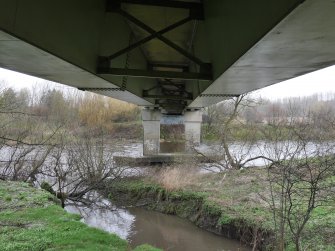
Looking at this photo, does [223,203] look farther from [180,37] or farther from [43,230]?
[180,37]

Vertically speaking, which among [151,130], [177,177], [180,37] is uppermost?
[180,37]

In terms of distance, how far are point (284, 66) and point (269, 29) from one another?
1.26m

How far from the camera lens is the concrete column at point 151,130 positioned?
86.4 feet

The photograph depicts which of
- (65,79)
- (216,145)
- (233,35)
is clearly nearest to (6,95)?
(65,79)

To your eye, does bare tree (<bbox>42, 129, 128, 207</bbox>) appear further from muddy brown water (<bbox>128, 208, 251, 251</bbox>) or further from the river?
muddy brown water (<bbox>128, 208, 251, 251</bbox>)

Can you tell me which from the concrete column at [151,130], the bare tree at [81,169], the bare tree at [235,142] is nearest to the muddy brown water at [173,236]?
the bare tree at [81,169]

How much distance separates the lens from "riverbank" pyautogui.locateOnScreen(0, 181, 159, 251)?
369 inches

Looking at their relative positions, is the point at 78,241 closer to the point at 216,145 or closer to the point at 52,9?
the point at 52,9

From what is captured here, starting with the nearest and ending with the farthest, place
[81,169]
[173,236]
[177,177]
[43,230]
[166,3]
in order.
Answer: [166,3], [43,230], [173,236], [177,177], [81,169]

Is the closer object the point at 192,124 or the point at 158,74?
the point at 158,74

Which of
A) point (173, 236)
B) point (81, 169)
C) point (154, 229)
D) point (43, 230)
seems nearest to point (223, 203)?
point (173, 236)

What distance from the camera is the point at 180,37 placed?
714 cm

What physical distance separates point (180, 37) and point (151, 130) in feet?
65.6

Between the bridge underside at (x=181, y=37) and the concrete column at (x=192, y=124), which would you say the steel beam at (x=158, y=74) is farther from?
the concrete column at (x=192, y=124)
